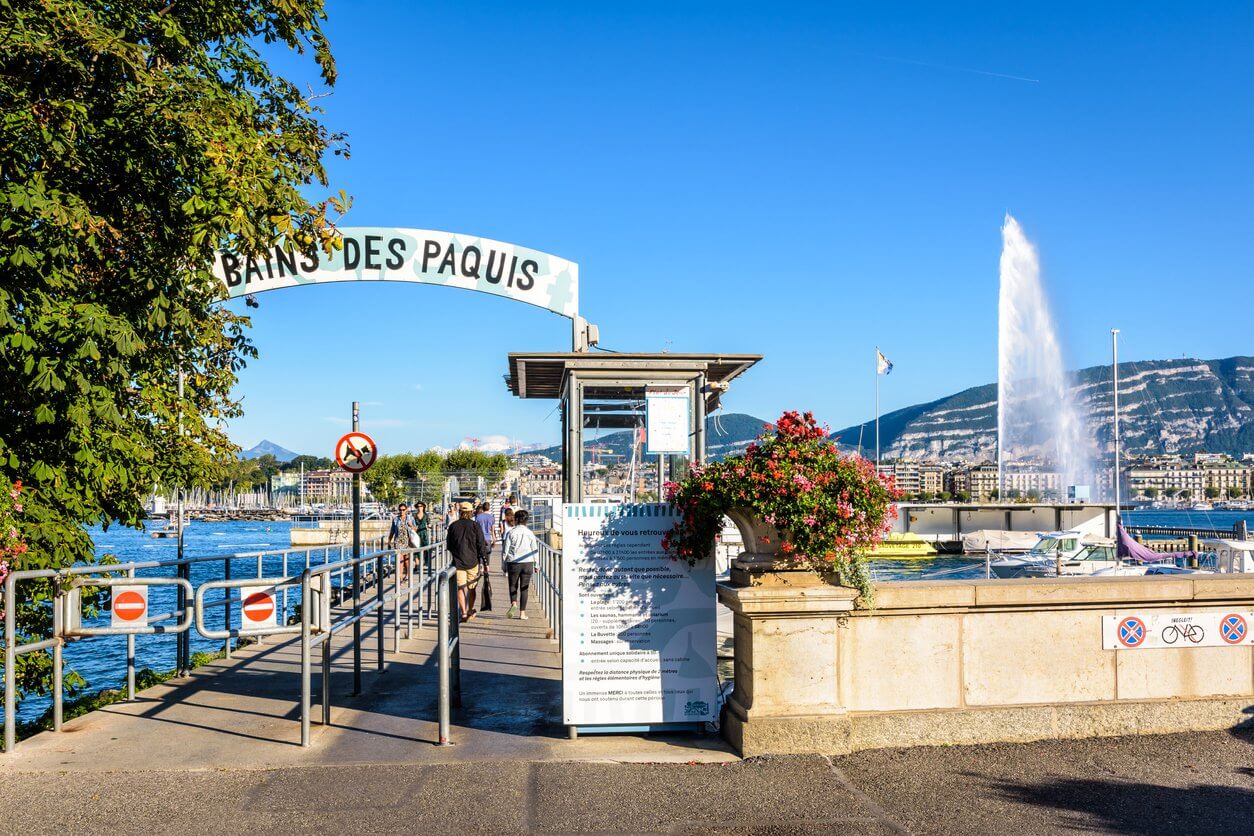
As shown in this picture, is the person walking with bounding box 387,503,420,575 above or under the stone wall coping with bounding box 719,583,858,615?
under

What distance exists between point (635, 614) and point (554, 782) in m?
1.58

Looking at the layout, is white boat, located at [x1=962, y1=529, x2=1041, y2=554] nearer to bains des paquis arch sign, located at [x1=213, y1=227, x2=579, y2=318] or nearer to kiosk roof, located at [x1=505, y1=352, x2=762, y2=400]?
bains des paquis arch sign, located at [x1=213, y1=227, x2=579, y2=318]

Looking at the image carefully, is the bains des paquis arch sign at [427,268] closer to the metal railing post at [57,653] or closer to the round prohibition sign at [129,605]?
the round prohibition sign at [129,605]

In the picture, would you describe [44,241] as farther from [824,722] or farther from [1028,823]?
[1028,823]

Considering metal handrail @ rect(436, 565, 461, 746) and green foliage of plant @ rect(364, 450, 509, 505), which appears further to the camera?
green foliage of plant @ rect(364, 450, 509, 505)

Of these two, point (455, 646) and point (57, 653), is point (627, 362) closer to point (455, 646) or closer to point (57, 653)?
point (455, 646)

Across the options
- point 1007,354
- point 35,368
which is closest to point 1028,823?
point 35,368

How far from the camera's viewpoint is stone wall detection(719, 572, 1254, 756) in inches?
293

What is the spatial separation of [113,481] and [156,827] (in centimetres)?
471

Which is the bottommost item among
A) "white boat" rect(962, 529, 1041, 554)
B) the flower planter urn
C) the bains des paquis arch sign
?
"white boat" rect(962, 529, 1041, 554)

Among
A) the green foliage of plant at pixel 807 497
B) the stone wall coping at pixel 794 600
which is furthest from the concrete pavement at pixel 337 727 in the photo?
the green foliage of plant at pixel 807 497

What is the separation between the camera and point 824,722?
7.44m

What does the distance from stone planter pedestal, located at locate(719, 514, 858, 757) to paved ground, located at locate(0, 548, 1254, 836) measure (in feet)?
0.64

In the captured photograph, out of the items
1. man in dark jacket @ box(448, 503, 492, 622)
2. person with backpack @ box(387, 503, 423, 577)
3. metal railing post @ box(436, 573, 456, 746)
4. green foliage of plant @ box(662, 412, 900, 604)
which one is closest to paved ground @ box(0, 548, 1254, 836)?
metal railing post @ box(436, 573, 456, 746)
